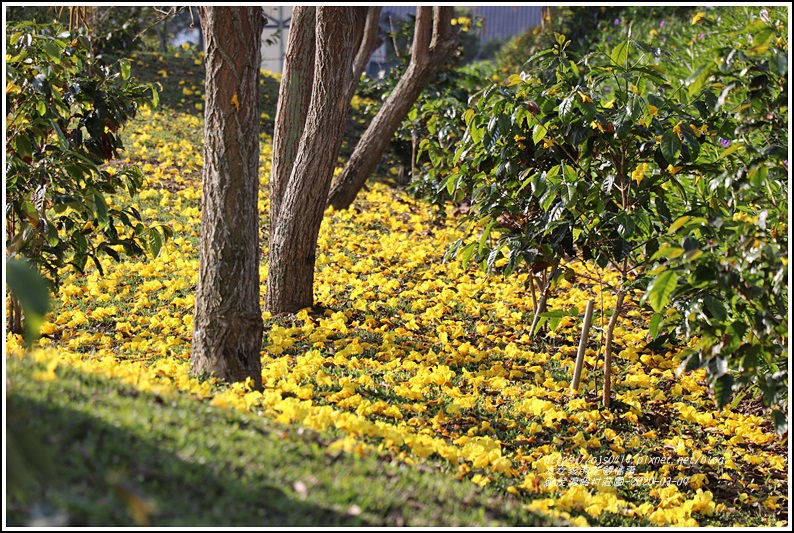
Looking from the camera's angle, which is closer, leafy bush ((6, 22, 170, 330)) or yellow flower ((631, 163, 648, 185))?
leafy bush ((6, 22, 170, 330))

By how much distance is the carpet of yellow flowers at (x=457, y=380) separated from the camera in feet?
9.66

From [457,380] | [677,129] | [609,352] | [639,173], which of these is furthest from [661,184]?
[457,380]

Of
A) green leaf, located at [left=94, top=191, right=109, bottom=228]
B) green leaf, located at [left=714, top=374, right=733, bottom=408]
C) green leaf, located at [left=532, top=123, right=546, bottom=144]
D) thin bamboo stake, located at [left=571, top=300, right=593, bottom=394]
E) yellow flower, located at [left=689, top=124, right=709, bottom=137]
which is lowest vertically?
thin bamboo stake, located at [left=571, top=300, right=593, bottom=394]

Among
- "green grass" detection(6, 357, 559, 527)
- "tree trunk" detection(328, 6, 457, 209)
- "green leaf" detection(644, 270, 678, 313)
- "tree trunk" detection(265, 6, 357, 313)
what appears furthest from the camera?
"tree trunk" detection(328, 6, 457, 209)

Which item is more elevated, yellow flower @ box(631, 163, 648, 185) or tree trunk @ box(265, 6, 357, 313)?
yellow flower @ box(631, 163, 648, 185)

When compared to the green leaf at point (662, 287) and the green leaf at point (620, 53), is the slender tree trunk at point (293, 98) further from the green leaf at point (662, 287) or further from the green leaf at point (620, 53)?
the green leaf at point (662, 287)

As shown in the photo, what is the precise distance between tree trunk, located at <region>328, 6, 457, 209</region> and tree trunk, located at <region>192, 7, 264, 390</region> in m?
3.78

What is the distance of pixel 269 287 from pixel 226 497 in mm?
3064

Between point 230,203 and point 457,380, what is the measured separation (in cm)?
151

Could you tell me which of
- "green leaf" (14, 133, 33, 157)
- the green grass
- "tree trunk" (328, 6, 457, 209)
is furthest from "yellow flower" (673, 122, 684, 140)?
"tree trunk" (328, 6, 457, 209)

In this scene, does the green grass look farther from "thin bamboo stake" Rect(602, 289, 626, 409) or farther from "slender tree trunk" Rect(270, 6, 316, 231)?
"slender tree trunk" Rect(270, 6, 316, 231)

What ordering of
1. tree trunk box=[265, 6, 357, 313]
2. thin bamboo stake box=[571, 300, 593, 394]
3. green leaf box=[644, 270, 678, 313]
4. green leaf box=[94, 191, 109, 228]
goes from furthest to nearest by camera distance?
tree trunk box=[265, 6, 357, 313] < thin bamboo stake box=[571, 300, 593, 394] < green leaf box=[94, 191, 109, 228] < green leaf box=[644, 270, 678, 313]

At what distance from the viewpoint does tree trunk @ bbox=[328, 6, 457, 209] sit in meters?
7.00

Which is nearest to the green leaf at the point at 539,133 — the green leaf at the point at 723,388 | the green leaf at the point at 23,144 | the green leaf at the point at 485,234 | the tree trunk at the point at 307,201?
the green leaf at the point at 485,234
